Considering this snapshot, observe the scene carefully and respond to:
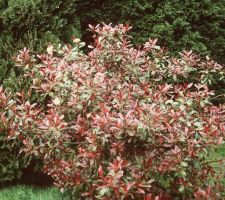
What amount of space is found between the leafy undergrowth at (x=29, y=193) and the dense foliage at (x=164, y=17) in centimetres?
331

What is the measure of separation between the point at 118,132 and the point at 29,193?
6.37 ft

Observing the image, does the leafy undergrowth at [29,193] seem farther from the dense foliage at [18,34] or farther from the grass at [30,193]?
the dense foliage at [18,34]

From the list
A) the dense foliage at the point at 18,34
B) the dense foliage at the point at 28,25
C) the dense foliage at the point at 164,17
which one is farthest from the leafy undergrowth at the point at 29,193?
the dense foliage at the point at 164,17

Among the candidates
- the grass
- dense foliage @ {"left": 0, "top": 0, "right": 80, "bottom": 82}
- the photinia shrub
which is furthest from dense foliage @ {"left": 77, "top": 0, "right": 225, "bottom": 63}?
the photinia shrub

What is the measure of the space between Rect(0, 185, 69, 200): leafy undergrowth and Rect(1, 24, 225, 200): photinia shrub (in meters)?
0.86

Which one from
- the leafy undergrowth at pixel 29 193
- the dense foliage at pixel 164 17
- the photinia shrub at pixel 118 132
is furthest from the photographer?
the dense foliage at pixel 164 17

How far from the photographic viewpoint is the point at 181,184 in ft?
11.7

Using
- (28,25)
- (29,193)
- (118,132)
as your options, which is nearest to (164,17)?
(28,25)

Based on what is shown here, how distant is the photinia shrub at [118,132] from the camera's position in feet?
11.0

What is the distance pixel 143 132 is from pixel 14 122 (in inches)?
45.3

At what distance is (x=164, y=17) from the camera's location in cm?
727

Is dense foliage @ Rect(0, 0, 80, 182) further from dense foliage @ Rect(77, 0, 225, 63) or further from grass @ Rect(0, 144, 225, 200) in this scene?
dense foliage @ Rect(77, 0, 225, 63)

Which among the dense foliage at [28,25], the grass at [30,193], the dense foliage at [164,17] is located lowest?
the grass at [30,193]

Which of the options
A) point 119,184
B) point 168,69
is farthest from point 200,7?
point 119,184
